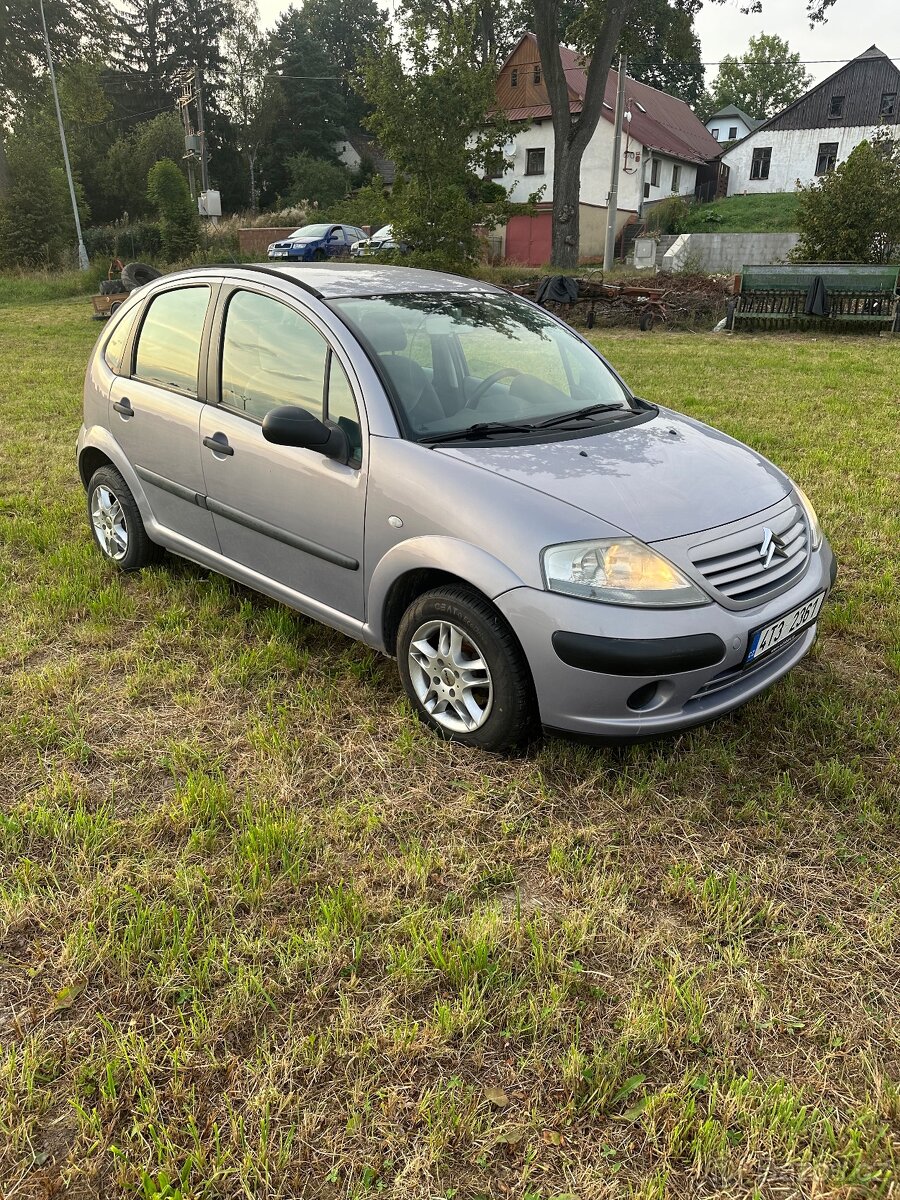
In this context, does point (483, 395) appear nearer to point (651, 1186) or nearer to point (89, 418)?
point (89, 418)

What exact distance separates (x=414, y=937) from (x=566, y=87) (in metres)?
26.0

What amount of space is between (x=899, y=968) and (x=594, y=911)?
791 millimetres

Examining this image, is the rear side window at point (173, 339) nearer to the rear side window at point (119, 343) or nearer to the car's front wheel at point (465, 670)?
the rear side window at point (119, 343)

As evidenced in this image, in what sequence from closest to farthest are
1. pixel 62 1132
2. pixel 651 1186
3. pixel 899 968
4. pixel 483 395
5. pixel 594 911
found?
pixel 651 1186
pixel 62 1132
pixel 899 968
pixel 594 911
pixel 483 395

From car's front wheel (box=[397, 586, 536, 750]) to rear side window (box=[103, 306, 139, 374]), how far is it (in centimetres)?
237

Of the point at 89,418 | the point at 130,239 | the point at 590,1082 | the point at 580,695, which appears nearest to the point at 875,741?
the point at 580,695

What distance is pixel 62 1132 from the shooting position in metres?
1.78

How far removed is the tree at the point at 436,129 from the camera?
17.2 meters

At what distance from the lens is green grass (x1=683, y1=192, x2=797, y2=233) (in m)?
34.4

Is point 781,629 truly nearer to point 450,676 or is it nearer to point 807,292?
point 450,676

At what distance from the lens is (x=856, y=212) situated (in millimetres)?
17516

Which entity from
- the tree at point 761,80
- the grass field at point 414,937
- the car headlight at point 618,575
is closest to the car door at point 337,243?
the grass field at point 414,937

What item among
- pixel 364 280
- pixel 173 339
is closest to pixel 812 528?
pixel 364 280

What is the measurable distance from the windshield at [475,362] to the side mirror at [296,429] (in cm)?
32
